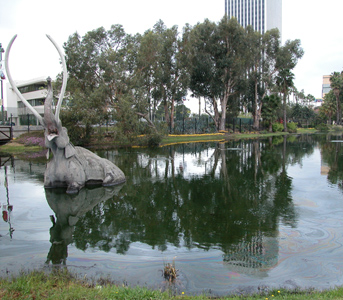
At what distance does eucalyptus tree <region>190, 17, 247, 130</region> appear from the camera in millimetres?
36844

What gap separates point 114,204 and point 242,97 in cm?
4621

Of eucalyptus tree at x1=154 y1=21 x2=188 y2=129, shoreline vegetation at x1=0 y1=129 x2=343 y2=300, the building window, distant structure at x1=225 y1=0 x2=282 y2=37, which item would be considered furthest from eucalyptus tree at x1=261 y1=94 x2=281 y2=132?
distant structure at x1=225 y1=0 x2=282 y2=37

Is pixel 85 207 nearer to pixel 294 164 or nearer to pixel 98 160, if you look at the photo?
pixel 98 160

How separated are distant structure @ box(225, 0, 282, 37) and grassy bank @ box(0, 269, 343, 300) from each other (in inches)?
4395

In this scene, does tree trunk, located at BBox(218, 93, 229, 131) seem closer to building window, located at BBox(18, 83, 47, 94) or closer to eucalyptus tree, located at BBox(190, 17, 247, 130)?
eucalyptus tree, located at BBox(190, 17, 247, 130)

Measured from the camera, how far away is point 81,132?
2480 centimetres

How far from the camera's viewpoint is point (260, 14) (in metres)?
106

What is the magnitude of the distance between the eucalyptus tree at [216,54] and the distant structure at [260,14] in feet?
244

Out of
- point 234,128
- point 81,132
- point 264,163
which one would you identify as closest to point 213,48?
point 234,128

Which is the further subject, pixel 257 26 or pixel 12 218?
pixel 257 26

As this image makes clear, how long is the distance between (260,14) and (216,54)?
263 feet

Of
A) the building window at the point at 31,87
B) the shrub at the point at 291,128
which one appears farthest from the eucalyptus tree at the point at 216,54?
the building window at the point at 31,87

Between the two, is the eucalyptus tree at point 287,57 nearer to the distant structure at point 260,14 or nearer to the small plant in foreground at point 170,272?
the small plant in foreground at point 170,272

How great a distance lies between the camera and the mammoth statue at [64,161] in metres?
9.25
